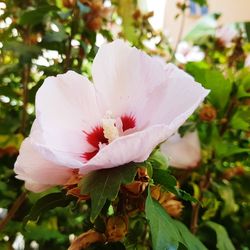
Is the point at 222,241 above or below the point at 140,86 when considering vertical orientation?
below

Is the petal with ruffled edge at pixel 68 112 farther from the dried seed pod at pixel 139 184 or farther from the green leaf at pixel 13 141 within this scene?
the green leaf at pixel 13 141

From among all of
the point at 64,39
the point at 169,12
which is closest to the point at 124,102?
the point at 64,39

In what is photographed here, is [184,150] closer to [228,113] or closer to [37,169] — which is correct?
[228,113]

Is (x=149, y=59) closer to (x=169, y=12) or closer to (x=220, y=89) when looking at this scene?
(x=220, y=89)

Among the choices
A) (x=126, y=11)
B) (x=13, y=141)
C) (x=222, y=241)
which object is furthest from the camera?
(x=126, y=11)

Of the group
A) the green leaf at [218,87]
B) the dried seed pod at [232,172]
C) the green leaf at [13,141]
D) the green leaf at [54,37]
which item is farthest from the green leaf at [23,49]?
the dried seed pod at [232,172]

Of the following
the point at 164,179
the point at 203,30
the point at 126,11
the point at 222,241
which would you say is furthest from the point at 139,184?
the point at 203,30

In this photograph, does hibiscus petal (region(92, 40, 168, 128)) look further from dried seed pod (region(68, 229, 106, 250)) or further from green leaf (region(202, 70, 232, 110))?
green leaf (region(202, 70, 232, 110))
